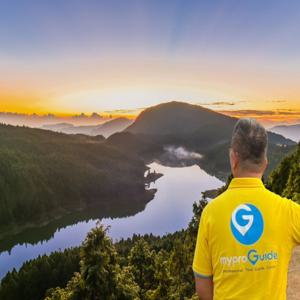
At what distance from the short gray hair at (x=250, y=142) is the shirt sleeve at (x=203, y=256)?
76 cm

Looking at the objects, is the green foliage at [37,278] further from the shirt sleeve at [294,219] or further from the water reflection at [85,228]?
the shirt sleeve at [294,219]

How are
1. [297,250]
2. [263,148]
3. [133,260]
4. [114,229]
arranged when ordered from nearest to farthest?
[263,148], [297,250], [133,260], [114,229]

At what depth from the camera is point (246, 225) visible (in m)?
3.72

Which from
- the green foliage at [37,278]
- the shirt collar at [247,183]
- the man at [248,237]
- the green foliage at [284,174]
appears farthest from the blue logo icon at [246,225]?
the green foliage at [37,278]

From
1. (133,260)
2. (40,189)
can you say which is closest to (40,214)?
(40,189)

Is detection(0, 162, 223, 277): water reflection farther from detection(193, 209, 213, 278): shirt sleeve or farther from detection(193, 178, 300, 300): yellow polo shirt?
detection(193, 178, 300, 300): yellow polo shirt

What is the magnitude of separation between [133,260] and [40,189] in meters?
180

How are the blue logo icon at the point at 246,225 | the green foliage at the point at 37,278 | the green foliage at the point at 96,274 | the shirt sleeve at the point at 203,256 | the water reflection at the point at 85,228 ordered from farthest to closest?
1. the water reflection at the point at 85,228
2. the green foliage at the point at 37,278
3. the green foliage at the point at 96,274
4. the shirt sleeve at the point at 203,256
5. the blue logo icon at the point at 246,225

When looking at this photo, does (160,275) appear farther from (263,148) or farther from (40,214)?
(40,214)

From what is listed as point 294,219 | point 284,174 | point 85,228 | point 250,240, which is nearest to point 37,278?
point 284,174

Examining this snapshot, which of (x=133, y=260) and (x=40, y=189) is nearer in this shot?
(x=133, y=260)

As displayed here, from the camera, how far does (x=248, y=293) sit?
3760 mm

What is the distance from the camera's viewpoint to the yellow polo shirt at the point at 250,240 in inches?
146

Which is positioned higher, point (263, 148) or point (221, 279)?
point (263, 148)
